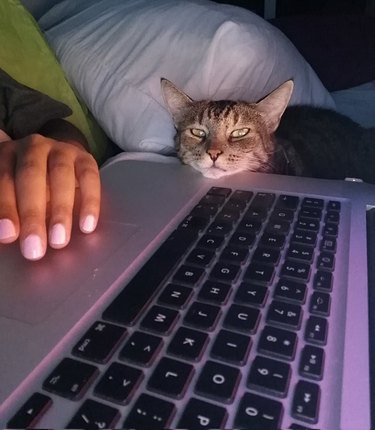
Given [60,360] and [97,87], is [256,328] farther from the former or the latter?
[97,87]

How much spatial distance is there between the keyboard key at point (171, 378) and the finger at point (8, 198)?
230 mm

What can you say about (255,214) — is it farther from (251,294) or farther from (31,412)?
(31,412)

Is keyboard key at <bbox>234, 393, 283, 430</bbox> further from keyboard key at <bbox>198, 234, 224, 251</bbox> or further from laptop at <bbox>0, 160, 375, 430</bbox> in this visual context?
keyboard key at <bbox>198, 234, 224, 251</bbox>

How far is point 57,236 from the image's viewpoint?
1.58ft

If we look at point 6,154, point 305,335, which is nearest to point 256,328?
point 305,335

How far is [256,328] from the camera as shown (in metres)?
0.39

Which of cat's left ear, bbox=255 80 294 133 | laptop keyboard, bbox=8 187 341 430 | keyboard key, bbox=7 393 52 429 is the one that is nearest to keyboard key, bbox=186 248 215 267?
laptop keyboard, bbox=8 187 341 430

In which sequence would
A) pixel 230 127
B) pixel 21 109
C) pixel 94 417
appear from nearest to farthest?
pixel 94 417, pixel 21 109, pixel 230 127

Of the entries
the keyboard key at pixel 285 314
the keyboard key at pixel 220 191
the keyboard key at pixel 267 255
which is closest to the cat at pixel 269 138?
the keyboard key at pixel 220 191

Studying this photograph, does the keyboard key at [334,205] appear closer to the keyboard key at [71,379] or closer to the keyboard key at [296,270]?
the keyboard key at [296,270]

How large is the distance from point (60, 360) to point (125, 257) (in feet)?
0.54

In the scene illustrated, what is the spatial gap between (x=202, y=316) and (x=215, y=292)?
0.04m

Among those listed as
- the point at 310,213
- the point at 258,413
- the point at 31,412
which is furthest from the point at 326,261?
the point at 31,412

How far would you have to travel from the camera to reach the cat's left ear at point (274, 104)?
0.97 metres
